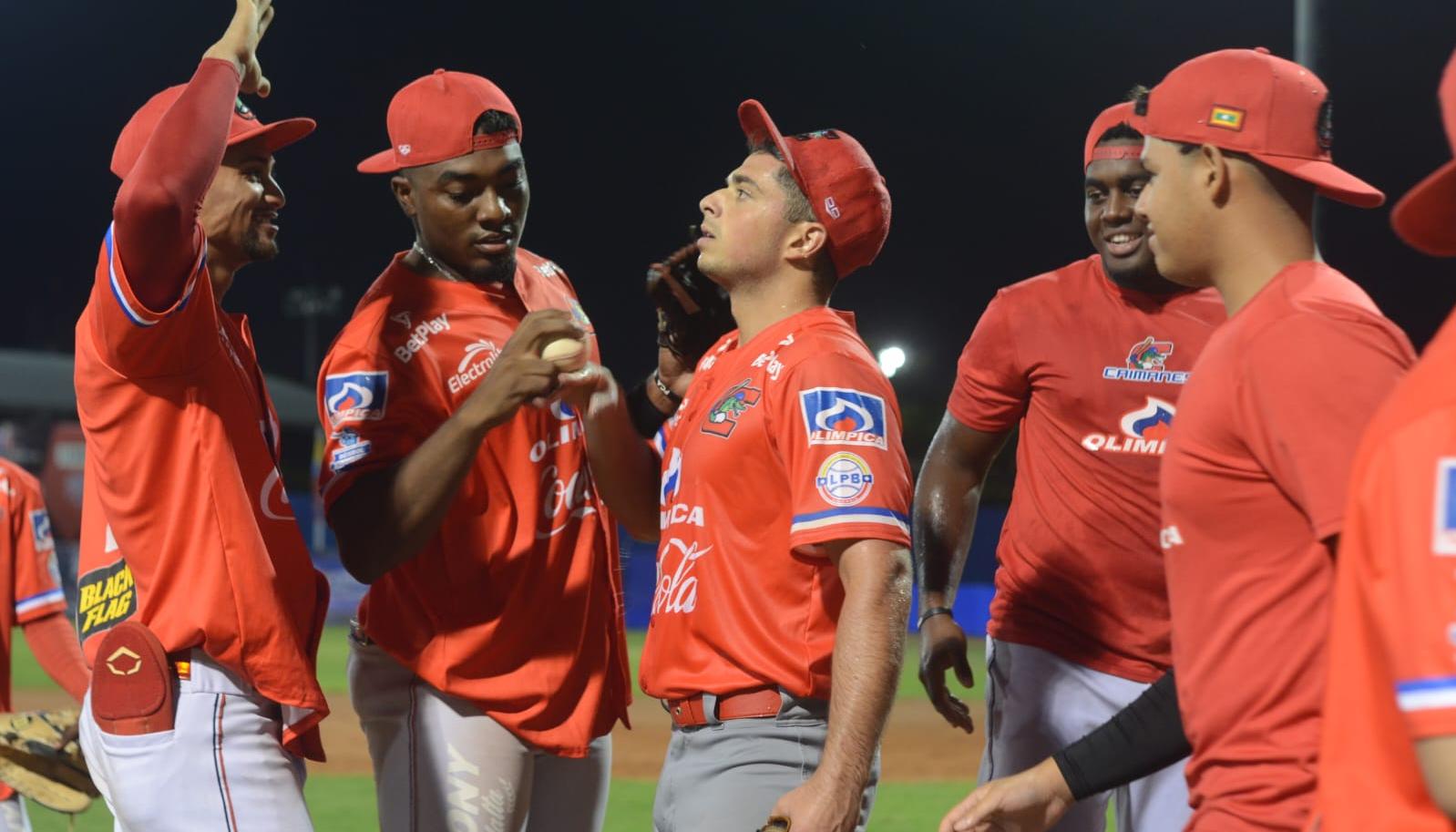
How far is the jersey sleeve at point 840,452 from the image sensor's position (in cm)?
301

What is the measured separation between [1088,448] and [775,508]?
131 cm

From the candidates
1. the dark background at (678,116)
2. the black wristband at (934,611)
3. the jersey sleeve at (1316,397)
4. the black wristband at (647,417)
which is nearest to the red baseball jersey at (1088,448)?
the black wristband at (934,611)

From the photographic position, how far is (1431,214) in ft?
5.25

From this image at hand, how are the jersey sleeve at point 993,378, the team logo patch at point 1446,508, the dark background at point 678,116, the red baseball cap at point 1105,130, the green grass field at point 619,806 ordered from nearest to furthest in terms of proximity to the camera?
the team logo patch at point 1446,508
the red baseball cap at point 1105,130
the jersey sleeve at point 993,378
the green grass field at point 619,806
the dark background at point 678,116

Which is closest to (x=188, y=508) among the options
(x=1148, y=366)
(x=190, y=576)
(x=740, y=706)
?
(x=190, y=576)

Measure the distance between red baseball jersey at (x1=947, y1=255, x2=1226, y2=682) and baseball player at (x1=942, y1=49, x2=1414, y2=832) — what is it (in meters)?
1.49

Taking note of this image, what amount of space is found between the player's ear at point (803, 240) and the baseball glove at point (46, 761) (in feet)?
8.14

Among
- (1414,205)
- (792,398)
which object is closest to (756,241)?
(792,398)

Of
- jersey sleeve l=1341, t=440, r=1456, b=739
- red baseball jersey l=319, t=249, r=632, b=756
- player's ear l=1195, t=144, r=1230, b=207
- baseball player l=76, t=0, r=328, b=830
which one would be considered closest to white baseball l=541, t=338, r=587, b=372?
red baseball jersey l=319, t=249, r=632, b=756

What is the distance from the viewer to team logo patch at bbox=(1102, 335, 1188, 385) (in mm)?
4156

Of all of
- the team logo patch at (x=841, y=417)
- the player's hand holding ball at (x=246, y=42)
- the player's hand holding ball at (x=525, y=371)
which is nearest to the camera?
the team logo patch at (x=841, y=417)

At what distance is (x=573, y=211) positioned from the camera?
39312mm

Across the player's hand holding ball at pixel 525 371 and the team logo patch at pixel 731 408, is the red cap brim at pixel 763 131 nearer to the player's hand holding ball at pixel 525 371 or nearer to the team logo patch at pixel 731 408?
the team logo patch at pixel 731 408

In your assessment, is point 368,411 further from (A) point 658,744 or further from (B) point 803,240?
(A) point 658,744
